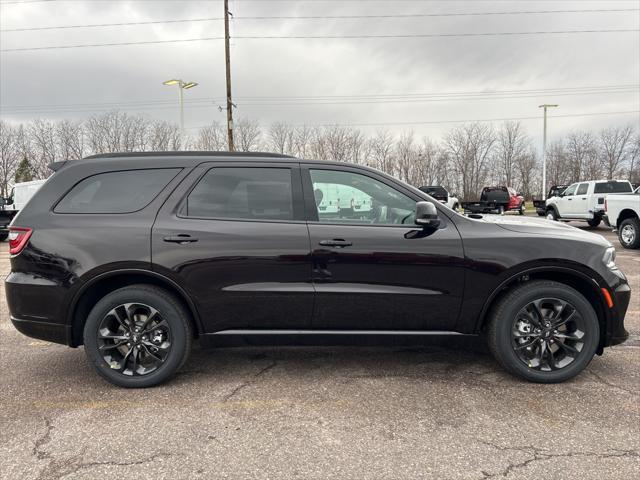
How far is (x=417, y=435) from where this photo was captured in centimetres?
278

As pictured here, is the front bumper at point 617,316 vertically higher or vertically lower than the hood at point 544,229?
lower

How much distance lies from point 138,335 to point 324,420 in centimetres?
155

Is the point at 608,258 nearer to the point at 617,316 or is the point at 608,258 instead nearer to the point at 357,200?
the point at 617,316

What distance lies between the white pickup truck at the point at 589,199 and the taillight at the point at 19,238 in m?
17.0

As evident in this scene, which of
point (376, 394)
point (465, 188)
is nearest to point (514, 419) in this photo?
point (376, 394)

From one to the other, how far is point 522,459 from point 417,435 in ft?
1.93

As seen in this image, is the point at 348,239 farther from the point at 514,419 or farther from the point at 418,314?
the point at 514,419

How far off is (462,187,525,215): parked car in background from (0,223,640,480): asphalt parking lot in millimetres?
21115

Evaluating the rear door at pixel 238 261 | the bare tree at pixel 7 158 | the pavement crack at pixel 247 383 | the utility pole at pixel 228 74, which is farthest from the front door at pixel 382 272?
the bare tree at pixel 7 158

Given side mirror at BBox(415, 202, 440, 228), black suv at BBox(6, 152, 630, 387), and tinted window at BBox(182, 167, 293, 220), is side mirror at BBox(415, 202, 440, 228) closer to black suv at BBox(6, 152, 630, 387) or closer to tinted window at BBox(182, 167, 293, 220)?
black suv at BBox(6, 152, 630, 387)

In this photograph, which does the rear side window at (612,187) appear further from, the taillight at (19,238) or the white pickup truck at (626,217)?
the taillight at (19,238)

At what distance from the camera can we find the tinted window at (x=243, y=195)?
11.5 feet

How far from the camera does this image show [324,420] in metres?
2.97

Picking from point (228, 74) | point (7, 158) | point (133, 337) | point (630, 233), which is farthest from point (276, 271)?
point (7, 158)
